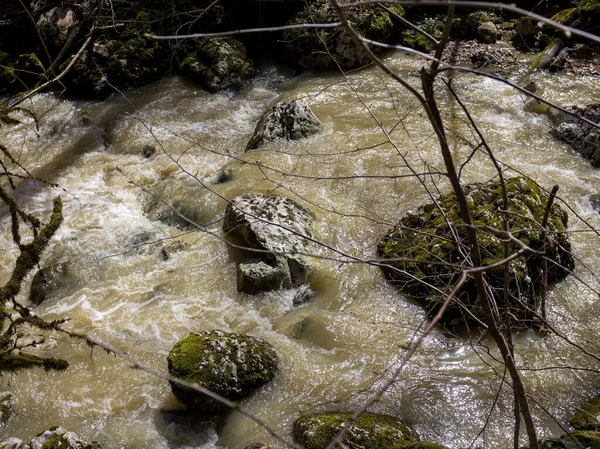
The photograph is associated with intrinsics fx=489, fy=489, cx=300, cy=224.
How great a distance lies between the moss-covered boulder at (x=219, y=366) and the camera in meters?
3.93

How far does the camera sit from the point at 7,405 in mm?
4078

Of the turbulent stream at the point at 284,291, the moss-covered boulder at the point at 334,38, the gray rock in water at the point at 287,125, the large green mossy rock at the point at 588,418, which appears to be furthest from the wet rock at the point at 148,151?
the large green mossy rock at the point at 588,418

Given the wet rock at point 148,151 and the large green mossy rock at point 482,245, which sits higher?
the large green mossy rock at point 482,245

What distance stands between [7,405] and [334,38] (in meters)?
8.14

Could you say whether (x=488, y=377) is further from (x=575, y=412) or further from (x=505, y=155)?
(x=505, y=155)

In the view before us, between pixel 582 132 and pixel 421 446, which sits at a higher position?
pixel 582 132

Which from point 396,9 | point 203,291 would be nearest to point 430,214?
point 203,291

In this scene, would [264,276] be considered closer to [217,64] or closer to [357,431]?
[357,431]

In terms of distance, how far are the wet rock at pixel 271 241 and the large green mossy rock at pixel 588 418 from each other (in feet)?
8.90

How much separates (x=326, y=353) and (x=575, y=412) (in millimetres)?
2029

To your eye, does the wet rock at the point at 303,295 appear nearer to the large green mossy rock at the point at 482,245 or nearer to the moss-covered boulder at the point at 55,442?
the large green mossy rock at the point at 482,245

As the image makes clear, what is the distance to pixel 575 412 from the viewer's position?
3760 mm

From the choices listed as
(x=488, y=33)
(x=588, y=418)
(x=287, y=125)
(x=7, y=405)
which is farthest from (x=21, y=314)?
(x=488, y=33)

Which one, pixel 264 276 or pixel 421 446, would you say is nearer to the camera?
pixel 421 446
